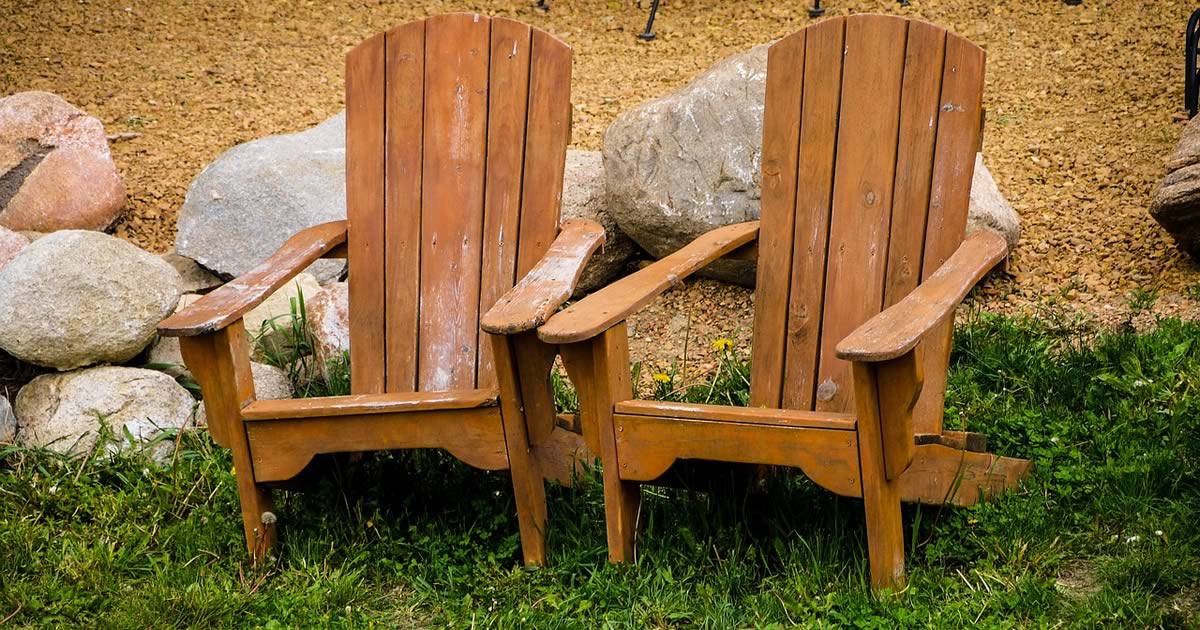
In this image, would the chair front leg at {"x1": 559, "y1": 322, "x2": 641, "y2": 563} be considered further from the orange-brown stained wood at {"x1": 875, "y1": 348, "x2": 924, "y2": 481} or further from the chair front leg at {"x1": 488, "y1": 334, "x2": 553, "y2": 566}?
the orange-brown stained wood at {"x1": 875, "y1": 348, "x2": 924, "y2": 481}

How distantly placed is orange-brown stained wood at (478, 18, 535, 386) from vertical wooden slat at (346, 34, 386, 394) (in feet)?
0.92

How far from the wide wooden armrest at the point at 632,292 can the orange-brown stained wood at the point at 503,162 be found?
1.44 ft

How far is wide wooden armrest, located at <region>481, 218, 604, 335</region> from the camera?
2326 millimetres

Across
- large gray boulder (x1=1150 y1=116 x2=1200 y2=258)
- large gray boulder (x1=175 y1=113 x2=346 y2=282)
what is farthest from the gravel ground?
large gray boulder (x1=175 y1=113 x2=346 y2=282)

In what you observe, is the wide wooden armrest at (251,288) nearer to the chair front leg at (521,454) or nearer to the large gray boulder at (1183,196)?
the chair front leg at (521,454)

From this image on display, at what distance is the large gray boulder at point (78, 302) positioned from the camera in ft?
10.7

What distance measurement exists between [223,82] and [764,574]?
4157 mm

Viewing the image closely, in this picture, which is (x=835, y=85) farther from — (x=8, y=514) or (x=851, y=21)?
(x=8, y=514)

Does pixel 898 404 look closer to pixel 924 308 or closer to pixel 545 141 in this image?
pixel 924 308

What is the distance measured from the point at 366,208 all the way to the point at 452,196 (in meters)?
0.23

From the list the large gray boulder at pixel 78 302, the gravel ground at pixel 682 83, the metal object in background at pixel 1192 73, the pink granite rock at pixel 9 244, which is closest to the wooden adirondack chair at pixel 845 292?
the gravel ground at pixel 682 83

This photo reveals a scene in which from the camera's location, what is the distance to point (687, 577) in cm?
248

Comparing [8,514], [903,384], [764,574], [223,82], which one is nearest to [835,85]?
[903,384]

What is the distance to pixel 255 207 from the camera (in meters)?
4.22
